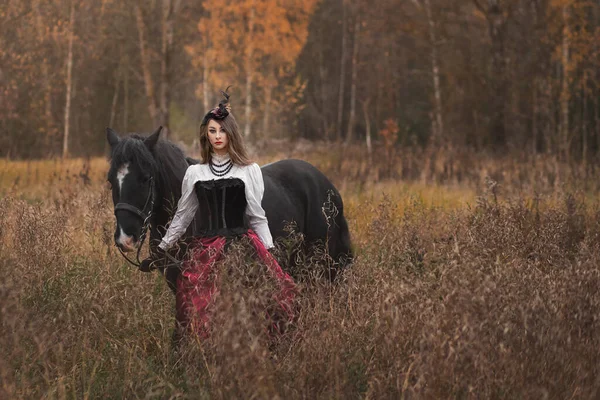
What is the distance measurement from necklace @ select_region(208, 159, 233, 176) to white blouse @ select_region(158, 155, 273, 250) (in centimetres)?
2

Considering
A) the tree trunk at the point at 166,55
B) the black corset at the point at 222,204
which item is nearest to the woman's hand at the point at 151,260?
the black corset at the point at 222,204

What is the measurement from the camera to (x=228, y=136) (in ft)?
14.3

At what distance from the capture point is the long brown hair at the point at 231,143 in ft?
14.2

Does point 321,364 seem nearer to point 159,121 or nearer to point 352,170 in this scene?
point 352,170

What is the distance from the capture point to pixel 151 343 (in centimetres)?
424

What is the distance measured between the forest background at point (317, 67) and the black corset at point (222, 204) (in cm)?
985

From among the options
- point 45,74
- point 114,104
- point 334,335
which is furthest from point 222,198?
point 114,104

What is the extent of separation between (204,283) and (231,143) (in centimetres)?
96

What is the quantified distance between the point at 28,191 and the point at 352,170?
5581 millimetres

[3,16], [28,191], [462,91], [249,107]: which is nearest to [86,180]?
[28,191]

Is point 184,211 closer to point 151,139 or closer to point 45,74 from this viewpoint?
point 151,139

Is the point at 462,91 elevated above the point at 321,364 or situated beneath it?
elevated above

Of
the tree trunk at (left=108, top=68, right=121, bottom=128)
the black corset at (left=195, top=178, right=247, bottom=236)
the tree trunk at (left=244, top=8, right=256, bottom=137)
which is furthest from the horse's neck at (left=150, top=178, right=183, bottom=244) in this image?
the tree trunk at (left=108, top=68, right=121, bottom=128)

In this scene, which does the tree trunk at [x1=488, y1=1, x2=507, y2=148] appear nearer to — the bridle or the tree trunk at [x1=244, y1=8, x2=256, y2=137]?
the tree trunk at [x1=244, y1=8, x2=256, y2=137]
